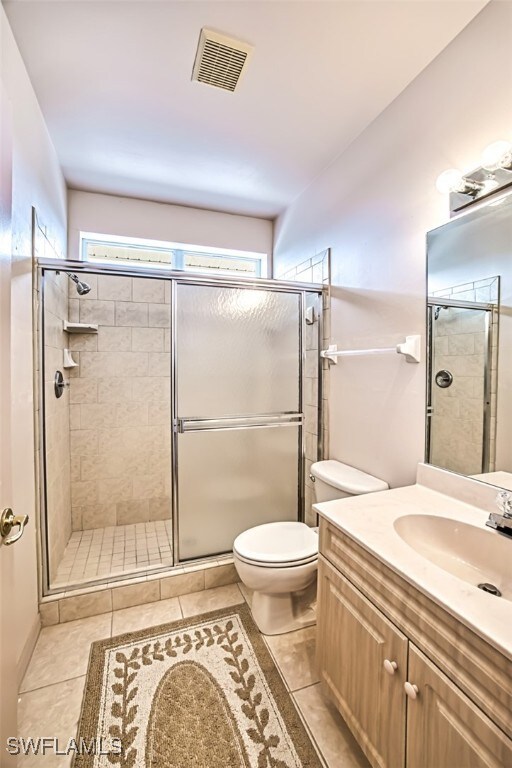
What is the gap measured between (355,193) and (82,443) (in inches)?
101

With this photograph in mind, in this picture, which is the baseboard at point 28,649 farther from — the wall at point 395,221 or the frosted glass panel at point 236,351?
the wall at point 395,221

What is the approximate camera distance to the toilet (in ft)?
5.24

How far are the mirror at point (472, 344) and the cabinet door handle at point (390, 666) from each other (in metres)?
0.70

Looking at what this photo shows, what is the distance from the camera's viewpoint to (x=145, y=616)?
1810 mm

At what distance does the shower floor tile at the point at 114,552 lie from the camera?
199 centimetres

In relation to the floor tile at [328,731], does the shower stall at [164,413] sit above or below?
above

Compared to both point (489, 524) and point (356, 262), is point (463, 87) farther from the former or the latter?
point (489, 524)

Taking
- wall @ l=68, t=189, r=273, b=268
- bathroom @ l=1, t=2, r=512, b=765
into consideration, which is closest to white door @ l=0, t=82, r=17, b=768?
bathroom @ l=1, t=2, r=512, b=765

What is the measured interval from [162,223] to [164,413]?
5.05ft

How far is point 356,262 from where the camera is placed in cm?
193

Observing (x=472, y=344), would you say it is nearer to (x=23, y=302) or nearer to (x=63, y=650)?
(x=23, y=302)

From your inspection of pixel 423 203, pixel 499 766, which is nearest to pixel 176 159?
pixel 423 203

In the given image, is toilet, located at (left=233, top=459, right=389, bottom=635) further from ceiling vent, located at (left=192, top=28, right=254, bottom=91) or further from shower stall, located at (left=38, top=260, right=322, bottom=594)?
ceiling vent, located at (left=192, top=28, right=254, bottom=91)

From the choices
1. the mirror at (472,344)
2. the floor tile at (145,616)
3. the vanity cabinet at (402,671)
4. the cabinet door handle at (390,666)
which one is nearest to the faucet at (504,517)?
the mirror at (472,344)
